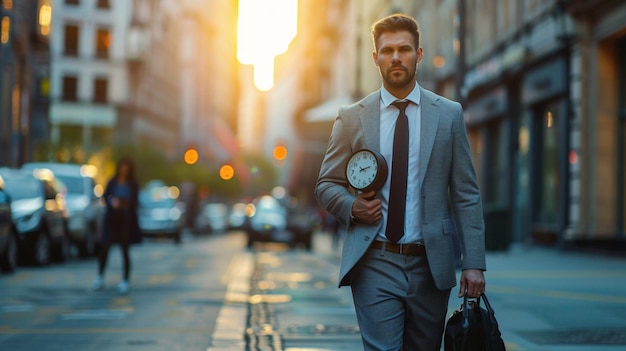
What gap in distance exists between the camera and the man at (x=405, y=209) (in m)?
4.26

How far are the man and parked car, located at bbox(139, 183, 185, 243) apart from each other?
116 ft

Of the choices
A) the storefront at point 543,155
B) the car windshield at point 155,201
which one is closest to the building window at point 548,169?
the storefront at point 543,155

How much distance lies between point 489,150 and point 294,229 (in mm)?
6674

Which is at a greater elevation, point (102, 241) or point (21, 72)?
point (21, 72)

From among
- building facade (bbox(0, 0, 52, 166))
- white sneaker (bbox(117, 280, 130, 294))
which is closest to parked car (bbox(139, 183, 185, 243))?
building facade (bbox(0, 0, 52, 166))

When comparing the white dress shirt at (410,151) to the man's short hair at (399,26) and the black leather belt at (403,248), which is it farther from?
the man's short hair at (399,26)

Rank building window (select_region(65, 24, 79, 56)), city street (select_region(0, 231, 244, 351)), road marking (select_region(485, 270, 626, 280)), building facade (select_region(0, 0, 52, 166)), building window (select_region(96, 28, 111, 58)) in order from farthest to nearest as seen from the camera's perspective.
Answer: building window (select_region(96, 28, 111, 58))
building window (select_region(65, 24, 79, 56))
building facade (select_region(0, 0, 52, 166))
road marking (select_region(485, 270, 626, 280))
city street (select_region(0, 231, 244, 351))

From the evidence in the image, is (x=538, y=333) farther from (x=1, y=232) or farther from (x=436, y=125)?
(x=1, y=232)

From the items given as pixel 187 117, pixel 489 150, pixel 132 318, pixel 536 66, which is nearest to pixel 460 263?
pixel 132 318

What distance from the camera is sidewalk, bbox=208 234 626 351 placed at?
8.59 meters

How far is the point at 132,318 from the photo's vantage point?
10.6 metres

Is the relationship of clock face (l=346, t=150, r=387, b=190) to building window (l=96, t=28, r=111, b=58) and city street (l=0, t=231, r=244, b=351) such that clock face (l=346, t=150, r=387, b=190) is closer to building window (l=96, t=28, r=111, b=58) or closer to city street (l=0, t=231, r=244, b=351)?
city street (l=0, t=231, r=244, b=351)

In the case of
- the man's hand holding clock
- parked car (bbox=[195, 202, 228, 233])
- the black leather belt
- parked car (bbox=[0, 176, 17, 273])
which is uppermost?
the man's hand holding clock

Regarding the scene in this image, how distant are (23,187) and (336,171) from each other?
1618cm
